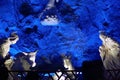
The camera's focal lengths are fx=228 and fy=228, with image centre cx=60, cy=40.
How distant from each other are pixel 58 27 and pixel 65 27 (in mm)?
492

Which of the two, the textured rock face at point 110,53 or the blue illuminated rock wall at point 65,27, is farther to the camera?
the blue illuminated rock wall at point 65,27

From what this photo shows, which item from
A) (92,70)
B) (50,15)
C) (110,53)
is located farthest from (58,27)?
(92,70)

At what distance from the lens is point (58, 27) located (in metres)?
15.8

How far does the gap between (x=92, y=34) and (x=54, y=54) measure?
299 centimetres

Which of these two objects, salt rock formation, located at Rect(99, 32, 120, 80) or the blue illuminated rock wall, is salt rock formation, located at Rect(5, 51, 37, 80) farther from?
salt rock formation, located at Rect(99, 32, 120, 80)

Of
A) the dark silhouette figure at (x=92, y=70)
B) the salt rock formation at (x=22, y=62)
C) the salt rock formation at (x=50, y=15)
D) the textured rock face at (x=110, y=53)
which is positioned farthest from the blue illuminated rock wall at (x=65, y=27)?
the dark silhouette figure at (x=92, y=70)

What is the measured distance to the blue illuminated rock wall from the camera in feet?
50.3

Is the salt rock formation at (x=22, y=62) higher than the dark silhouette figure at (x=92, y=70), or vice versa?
the dark silhouette figure at (x=92, y=70)

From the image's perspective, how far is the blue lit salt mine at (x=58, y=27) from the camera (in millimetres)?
15273

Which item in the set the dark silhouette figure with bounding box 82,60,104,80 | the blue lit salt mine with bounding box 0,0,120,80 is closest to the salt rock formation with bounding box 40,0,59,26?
the blue lit salt mine with bounding box 0,0,120,80

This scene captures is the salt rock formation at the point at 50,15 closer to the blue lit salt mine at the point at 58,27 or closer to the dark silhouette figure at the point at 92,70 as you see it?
the blue lit salt mine at the point at 58,27

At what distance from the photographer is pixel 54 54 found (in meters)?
16.0

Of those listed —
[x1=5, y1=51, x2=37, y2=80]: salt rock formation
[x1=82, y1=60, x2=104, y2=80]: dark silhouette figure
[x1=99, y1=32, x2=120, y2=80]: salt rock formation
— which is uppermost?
[x1=82, y1=60, x2=104, y2=80]: dark silhouette figure

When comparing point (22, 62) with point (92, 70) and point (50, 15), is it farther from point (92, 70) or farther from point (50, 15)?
point (92, 70)
